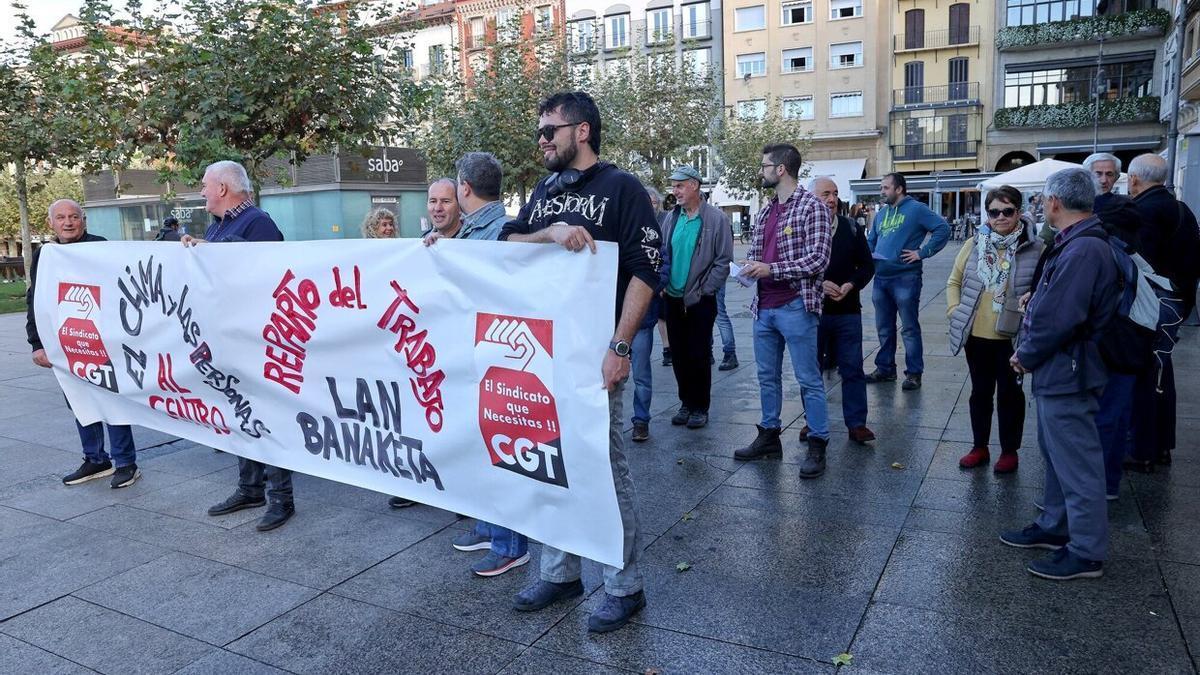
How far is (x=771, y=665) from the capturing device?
10.0 ft

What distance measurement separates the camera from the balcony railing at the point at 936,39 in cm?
4606

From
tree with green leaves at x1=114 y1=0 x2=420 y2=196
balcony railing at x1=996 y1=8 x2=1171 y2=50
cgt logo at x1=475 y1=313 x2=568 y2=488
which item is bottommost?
cgt logo at x1=475 y1=313 x2=568 y2=488

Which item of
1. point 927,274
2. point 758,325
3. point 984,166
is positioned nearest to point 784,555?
point 758,325

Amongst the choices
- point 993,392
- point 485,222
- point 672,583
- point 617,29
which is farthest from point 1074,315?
point 617,29

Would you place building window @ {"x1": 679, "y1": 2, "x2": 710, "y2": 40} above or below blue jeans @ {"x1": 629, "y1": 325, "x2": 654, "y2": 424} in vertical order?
above

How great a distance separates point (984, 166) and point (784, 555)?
1888 inches

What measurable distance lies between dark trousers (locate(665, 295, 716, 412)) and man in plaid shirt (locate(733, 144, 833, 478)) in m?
1.05

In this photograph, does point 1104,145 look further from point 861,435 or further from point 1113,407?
point 1113,407

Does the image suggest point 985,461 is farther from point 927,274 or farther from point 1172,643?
point 927,274

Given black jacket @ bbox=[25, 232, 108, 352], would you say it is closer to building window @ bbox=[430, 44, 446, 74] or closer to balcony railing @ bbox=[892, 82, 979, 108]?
building window @ bbox=[430, 44, 446, 74]

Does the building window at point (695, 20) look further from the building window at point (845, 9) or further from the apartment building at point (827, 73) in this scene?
the building window at point (845, 9)

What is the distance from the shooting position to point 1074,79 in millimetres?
44094

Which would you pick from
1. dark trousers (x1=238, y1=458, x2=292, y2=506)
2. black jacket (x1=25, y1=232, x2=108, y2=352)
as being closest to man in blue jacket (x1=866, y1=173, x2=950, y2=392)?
dark trousers (x1=238, y1=458, x2=292, y2=506)

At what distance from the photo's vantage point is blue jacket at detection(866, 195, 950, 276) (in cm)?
778
